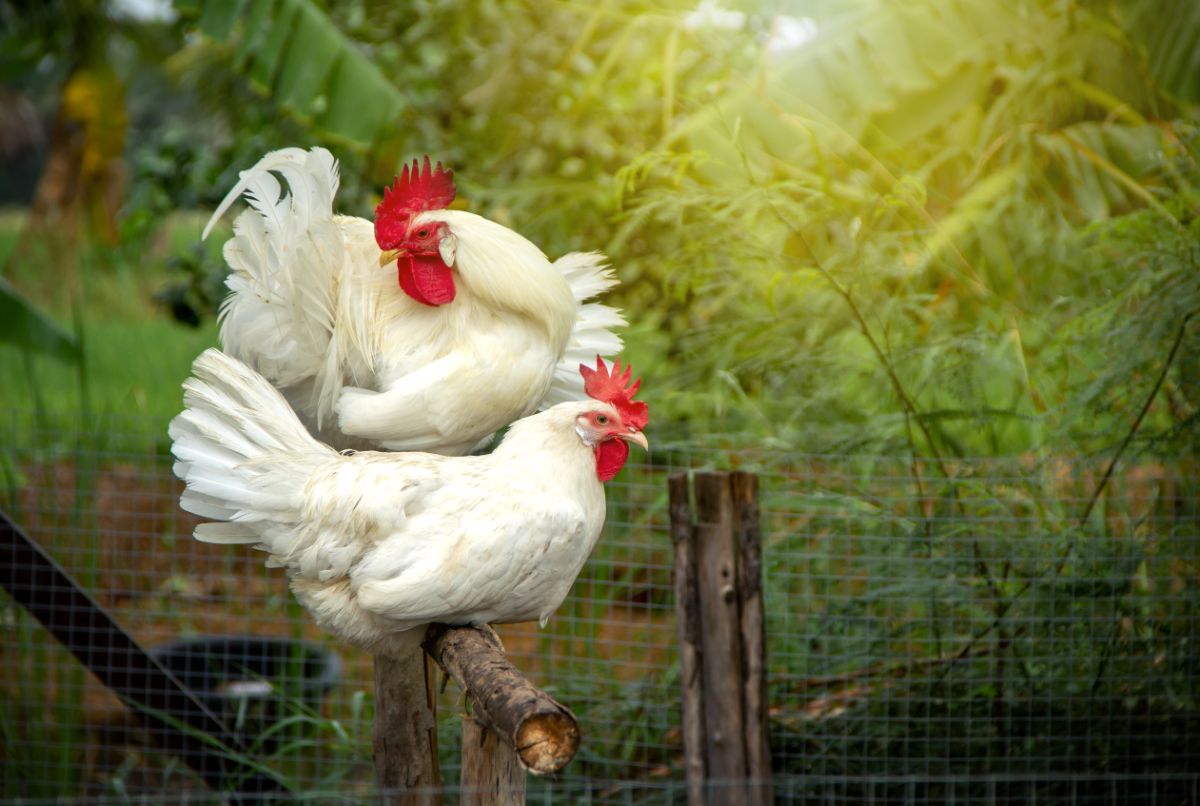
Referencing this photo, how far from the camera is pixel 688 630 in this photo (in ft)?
10.8

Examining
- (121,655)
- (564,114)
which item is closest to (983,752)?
(121,655)

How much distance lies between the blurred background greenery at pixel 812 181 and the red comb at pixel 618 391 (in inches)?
45.3

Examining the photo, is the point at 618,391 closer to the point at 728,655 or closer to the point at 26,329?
the point at 728,655

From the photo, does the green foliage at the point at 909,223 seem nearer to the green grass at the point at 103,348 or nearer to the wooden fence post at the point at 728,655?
the wooden fence post at the point at 728,655

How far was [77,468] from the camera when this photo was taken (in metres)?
4.13

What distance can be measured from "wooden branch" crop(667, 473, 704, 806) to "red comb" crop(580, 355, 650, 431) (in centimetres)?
87

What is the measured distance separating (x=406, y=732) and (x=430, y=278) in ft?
3.83

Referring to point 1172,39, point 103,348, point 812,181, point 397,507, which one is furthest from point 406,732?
point 103,348

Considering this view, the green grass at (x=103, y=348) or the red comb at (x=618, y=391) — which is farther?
the green grass at (x=103, y=348)

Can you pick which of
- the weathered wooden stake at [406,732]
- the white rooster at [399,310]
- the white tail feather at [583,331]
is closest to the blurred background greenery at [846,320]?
the white tail feather at [583,331]

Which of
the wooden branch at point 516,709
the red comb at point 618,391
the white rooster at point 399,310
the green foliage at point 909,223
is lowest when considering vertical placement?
the wooden branch at point 516,709

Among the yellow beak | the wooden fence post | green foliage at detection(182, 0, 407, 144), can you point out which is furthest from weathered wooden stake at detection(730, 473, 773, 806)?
green foliage at detection(182, 0, 407, 144)

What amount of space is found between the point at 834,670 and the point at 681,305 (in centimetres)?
213

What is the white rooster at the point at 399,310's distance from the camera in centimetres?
238
